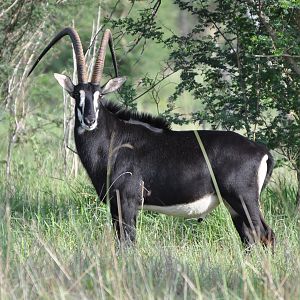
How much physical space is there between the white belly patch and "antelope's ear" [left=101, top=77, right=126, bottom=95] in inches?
47.7

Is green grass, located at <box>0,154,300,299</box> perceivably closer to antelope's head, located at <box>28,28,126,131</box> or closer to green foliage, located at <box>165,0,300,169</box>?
green foliage, located at <box>165,0,300,169</box>

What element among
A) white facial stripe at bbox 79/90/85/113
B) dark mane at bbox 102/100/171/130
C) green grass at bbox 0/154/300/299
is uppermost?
white facial stripe at bbox 79/90/85/113

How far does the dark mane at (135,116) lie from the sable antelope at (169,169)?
2 cm

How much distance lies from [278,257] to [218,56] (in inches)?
131

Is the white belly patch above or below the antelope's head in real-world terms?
below

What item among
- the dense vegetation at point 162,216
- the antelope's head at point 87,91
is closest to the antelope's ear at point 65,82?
the antelope's head at point 87,91

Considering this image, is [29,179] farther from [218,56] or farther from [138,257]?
[138,257]

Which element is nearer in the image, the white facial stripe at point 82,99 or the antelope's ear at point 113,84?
the white facial stripe at point 82,99

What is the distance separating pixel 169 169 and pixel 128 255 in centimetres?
164

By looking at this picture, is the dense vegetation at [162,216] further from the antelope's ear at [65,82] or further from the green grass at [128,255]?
the antelope's ear at [65,82]

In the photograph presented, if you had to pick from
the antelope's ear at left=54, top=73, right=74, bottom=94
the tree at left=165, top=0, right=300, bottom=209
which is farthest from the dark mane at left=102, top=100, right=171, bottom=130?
the tree at left=165, top=0, right=300, bottom=209

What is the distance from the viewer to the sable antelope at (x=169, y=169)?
732cm

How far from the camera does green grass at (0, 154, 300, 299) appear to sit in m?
4.80

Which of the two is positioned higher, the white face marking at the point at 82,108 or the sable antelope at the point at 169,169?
the white face marking at the point at 82,108
